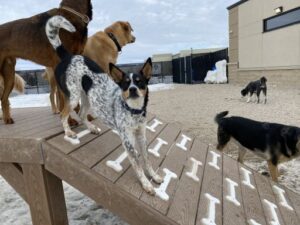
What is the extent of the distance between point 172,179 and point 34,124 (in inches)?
66.0

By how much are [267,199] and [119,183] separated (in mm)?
1940

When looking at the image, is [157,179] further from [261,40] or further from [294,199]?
[261,40]

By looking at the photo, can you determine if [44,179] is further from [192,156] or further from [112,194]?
[192,156]

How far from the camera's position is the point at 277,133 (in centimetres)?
435

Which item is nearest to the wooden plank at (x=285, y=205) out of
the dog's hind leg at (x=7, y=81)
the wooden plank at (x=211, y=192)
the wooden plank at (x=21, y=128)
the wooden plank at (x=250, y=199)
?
the wooden plank at (x=250, y=199)

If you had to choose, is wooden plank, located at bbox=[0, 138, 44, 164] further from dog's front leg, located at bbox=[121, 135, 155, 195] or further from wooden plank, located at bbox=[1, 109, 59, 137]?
dog's front leg, located at bbox=[121, 135, 155, 195]

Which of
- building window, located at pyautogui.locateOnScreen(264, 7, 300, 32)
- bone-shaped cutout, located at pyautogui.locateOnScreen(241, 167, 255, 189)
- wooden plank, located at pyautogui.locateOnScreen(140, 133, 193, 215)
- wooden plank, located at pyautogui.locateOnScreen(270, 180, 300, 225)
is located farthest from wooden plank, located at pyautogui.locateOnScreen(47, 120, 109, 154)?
building window, located at pyautogui.locateOnScreen(264, 7, 300, 32)

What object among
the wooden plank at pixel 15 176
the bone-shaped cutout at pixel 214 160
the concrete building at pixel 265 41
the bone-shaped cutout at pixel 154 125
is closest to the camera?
the wooden plank at pixel 15 176

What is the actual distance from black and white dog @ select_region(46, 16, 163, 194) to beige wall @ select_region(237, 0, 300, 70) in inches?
568

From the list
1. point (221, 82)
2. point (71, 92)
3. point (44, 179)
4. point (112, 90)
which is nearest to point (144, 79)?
point (112, 90)

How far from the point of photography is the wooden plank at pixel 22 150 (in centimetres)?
248

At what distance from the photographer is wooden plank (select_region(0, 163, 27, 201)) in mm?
2701

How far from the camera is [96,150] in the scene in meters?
2.77

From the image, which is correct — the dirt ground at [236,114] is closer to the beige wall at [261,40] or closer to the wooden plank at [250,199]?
the wooden plank at [250,199]
